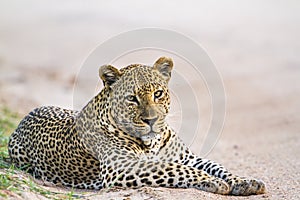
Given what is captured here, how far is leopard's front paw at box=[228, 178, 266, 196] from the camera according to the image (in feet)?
25.1

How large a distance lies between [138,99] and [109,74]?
1.83ft

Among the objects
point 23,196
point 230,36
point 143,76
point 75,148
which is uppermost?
point 230,36

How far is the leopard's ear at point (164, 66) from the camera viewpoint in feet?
26.9

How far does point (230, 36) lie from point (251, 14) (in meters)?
3.00

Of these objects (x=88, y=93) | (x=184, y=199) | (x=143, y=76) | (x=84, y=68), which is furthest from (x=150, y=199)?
(x=84, y=68)

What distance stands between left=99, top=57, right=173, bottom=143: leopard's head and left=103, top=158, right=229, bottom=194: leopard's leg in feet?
1.43

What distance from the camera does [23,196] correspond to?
6621 mm

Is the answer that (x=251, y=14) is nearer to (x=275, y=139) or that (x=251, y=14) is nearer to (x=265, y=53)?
(x=265, y=53)

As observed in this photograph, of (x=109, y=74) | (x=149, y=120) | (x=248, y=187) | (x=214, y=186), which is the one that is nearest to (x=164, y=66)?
(x=109, y=74)

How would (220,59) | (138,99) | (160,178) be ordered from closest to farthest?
(160,178) < (138,99) < (220,59)

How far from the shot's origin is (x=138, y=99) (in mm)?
7746

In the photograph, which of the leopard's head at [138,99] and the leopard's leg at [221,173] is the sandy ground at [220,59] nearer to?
the leopard's leg at [221,173]

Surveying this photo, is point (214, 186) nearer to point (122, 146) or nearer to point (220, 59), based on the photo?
point (122, 146)

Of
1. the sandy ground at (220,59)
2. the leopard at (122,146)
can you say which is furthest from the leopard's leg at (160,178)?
the sandy ground at (220,59)
